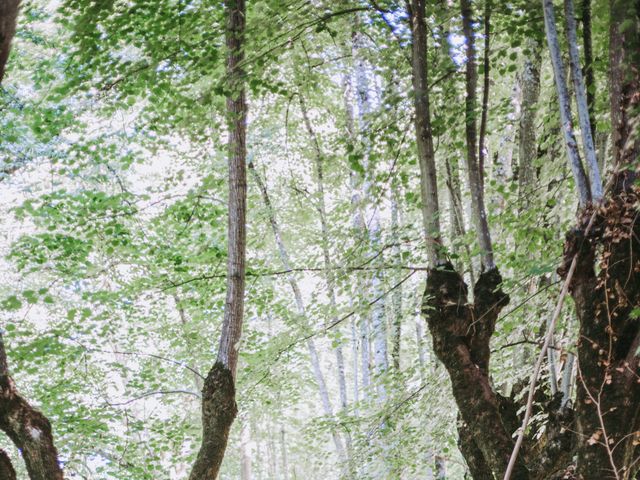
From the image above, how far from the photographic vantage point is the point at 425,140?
11.2 feet

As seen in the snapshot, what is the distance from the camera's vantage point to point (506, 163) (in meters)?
7.43

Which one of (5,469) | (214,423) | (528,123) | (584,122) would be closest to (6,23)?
(584,122)

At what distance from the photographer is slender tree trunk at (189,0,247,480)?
3.96m

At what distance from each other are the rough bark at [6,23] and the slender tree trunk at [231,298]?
7.83 feet

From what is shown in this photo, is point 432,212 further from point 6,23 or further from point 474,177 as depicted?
point 6,23

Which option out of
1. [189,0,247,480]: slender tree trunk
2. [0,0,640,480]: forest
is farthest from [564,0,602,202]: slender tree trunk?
[189,0,247,480]: slender tree trunk

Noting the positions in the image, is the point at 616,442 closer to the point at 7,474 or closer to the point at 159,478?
the point at 7,474

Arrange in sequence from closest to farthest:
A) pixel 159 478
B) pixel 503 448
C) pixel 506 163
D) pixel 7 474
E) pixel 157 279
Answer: pixel 503 448 → pixel 7 474 → pixel 157 279 → pixel 506 163 → pixel 159 478

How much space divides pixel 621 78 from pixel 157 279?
3938mm

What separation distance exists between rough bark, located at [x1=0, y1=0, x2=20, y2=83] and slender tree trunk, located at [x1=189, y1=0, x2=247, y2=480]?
239cm

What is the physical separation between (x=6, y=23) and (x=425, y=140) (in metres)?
2.47

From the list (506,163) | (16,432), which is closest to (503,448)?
(16,432)

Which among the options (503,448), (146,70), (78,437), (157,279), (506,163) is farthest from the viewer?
(506,163)

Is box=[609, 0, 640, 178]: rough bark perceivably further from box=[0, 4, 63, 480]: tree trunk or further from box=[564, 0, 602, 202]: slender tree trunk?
box=[0, 4, 63, 480]: tree trunk
